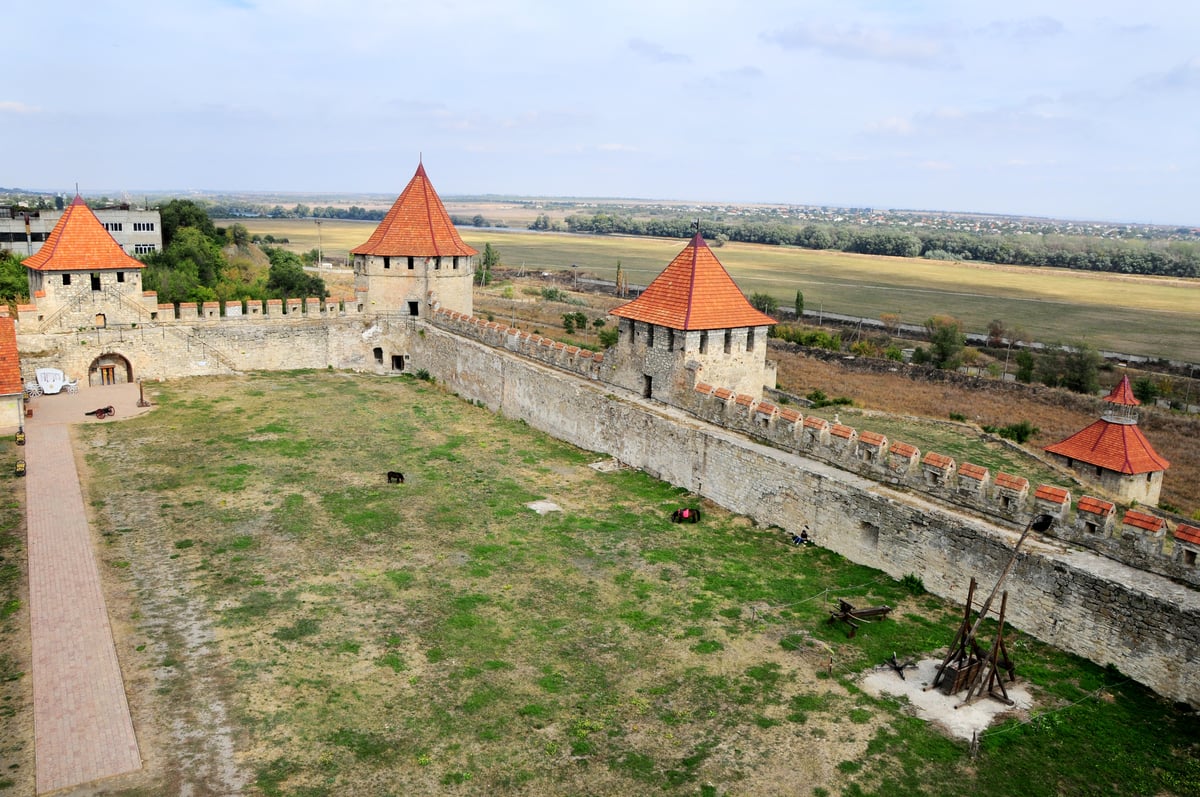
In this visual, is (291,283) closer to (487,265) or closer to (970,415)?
(970,415)

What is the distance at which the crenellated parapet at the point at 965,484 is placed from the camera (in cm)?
1183

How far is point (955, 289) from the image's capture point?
302 feet

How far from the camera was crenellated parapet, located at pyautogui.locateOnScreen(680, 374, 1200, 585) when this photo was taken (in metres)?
11.8

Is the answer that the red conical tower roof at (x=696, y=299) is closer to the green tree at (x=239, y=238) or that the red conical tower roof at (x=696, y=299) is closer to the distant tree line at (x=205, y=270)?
the distant tree line at (x=205, y=270)

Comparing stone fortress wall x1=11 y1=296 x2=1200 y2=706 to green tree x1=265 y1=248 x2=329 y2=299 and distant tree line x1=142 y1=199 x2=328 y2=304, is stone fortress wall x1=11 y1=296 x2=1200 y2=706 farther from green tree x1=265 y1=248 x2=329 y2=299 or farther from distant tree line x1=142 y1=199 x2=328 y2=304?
green tree x1=265 y1=248 x2=329 y2=299

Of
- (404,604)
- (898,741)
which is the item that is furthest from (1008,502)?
(404,604)

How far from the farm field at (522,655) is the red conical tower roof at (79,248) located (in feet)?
30.9

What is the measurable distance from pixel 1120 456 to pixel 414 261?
22.8 m

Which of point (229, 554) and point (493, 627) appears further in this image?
point (229, 554)

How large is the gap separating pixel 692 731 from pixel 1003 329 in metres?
59.9

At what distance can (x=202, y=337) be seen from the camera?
94.0 ft

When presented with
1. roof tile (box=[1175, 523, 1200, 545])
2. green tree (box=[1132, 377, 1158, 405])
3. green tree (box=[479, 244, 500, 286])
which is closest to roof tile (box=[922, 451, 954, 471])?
roof tile (box=[1175, 523, 1200, 545])

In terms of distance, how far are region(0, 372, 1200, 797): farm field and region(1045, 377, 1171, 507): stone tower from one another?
1158 cm

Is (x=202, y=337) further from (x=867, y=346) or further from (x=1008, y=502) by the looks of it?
(x=867, y=346)
